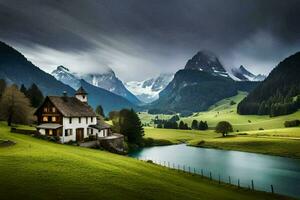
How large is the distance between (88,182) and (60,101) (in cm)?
6178

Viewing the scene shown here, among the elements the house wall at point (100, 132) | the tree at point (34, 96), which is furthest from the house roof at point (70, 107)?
the tree at point (34, 96)

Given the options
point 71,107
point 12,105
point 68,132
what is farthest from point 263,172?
point 12,105

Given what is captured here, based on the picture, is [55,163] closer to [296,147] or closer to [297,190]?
[297,190]

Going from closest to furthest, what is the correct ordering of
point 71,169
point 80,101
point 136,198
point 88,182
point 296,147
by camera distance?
point 136,198 < point 88,182 < point 71,169 < point 80,101 < point 296,147

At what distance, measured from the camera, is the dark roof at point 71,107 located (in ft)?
302

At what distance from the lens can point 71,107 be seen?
9725 cm

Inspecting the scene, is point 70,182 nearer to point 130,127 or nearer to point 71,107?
point 71,107

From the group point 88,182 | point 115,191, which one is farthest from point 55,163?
point 115,191

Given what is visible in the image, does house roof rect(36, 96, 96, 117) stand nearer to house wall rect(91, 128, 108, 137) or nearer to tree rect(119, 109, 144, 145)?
house wall rect(91, 128, 108, 137)

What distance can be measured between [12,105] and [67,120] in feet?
62.2

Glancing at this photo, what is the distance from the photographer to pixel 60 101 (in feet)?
314

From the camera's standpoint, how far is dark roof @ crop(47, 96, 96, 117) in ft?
302

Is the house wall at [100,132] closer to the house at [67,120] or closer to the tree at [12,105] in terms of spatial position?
the house at [67,120]

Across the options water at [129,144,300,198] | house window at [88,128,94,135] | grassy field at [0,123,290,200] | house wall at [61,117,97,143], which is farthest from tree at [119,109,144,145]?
grassy field at [0,123,290,200]
